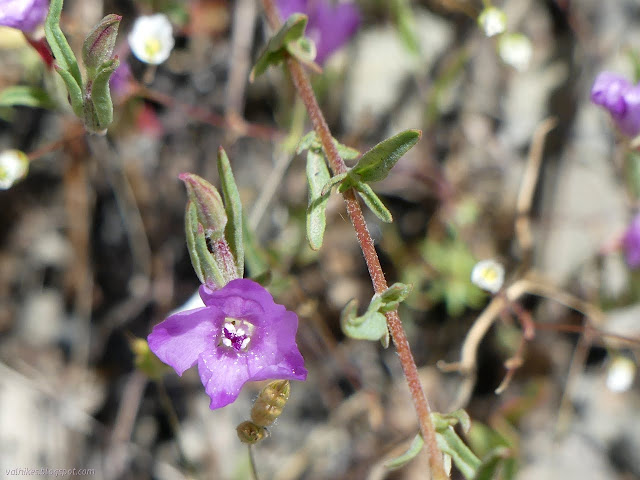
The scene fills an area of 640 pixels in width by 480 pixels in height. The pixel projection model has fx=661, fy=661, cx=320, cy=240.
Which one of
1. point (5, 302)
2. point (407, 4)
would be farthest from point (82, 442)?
point (407, 4)

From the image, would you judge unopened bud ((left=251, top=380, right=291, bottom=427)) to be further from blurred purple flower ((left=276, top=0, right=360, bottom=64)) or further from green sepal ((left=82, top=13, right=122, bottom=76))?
blurred purple flower ((left=276, top=0, right=360, bottom=64))

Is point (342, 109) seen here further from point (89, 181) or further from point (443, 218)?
point (89, 181)

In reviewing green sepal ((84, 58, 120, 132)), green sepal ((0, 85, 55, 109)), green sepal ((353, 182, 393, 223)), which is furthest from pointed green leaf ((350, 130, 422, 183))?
green sepal ((0, 85, 55, 109))

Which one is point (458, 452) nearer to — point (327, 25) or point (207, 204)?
point (207, 204)

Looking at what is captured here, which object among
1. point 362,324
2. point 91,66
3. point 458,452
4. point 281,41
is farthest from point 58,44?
point 458,452

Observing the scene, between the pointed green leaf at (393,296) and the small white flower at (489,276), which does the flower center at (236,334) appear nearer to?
the pointed green leaf at (393,296)

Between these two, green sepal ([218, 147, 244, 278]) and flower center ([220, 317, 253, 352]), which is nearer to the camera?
green sepal ([218, 147, 244, 278])
